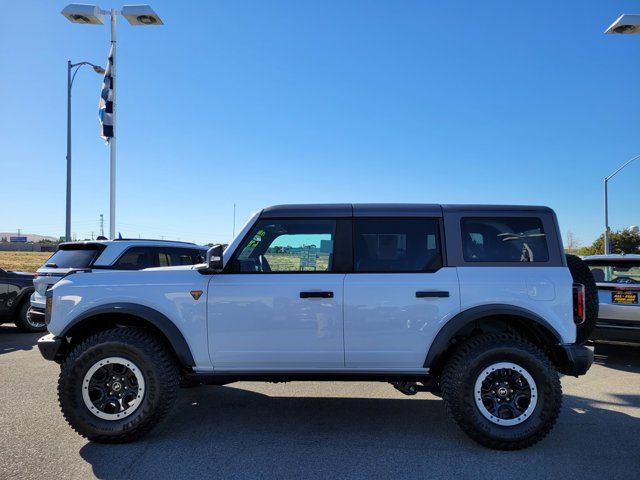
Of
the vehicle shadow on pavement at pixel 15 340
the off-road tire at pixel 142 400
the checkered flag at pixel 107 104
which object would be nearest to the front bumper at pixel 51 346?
the off-road tire at pixel 142 400

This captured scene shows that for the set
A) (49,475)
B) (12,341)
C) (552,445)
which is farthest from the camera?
(12,341)

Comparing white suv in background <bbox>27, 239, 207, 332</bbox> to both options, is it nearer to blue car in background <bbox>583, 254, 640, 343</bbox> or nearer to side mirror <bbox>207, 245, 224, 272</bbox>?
side mirror <bbox>207, 245, 224, 272</bbox>

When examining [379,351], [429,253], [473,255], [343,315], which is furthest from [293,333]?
[473,255]

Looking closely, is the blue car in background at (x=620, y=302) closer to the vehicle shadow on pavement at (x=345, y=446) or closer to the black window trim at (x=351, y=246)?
the vehicle shadow on pavement at (x=345, y=446)

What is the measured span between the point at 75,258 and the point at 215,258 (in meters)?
4.77

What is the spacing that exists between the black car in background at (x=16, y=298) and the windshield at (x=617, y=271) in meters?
10.0

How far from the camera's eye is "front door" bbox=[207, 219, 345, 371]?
3.92 meters

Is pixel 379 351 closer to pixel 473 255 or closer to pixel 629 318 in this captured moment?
pixel 473 255

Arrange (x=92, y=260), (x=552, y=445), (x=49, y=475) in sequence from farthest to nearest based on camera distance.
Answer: (x=92, y=260)
(x=552, y=445)
(x=49, y=475)

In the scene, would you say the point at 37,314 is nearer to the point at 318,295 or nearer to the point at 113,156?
the point at 318,295

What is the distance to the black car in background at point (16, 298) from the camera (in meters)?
9.30

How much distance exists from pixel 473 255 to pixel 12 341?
8.57 meters

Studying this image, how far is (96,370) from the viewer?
3.99m

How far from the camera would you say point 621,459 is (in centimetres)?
357
